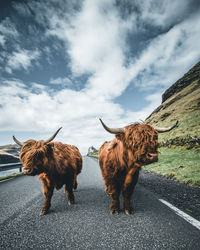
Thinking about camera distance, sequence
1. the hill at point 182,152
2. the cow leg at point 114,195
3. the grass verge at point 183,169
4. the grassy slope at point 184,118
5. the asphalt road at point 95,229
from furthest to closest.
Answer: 1. the grassy slope at point 184,118
2. the hill at point 182,152
3. the grass verge at point 183,169
4. the cow leg at point 114,195
5. the asphalt road at point 95,229

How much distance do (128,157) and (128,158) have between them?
0.02 metres

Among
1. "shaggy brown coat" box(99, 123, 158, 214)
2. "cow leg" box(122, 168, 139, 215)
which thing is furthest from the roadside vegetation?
"shaggy brown coat" box(99, 123, 158, 214)

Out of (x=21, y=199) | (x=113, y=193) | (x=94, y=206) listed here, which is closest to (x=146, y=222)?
(x=113, y=193)

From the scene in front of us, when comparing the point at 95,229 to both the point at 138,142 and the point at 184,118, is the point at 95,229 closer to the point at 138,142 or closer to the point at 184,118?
the point at 138,142

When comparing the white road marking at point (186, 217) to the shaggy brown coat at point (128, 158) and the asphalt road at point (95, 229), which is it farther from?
the shaggy brown coat at point (128, 158)

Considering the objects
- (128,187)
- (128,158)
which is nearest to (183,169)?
(128,187)

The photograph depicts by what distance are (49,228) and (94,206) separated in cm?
122

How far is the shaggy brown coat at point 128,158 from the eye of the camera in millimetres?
2322

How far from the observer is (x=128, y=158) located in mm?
2625

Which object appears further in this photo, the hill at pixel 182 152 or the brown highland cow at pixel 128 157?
the hill at pixel 182 152

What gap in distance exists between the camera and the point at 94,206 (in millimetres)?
3322

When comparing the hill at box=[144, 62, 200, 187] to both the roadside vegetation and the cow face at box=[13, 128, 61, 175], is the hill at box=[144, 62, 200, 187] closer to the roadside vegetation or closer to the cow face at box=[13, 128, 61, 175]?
the roadside vegetation

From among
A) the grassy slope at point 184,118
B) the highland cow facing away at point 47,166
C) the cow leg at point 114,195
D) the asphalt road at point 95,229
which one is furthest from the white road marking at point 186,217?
the grassy slope at point 184,118

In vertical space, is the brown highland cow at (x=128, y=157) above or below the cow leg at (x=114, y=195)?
above
